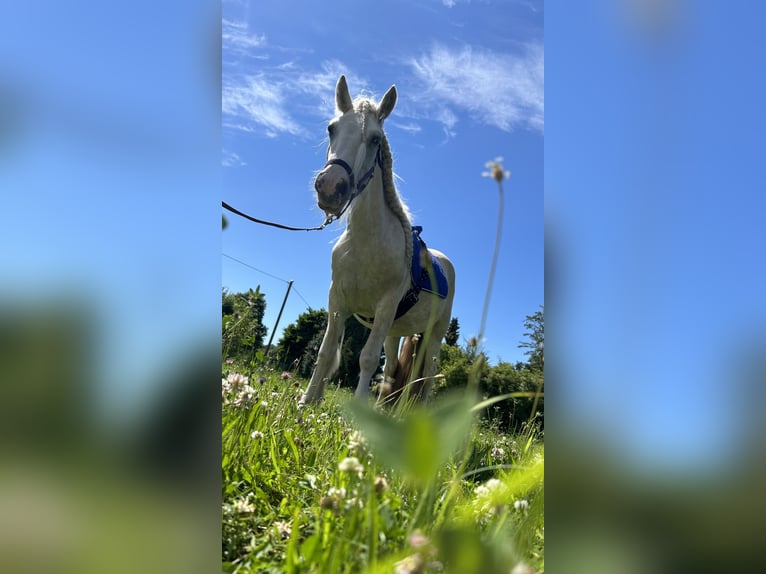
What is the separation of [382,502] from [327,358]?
161 cm

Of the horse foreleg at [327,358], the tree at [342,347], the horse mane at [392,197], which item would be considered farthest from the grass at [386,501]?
the tree at [342,347]

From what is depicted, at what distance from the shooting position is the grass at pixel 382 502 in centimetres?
35

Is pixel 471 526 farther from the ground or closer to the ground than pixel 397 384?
closer to the ground

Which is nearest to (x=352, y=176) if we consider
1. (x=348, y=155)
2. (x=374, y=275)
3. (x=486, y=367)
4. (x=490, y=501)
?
(x=348, y=155)

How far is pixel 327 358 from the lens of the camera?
7.07 feet

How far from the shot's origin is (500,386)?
67cm

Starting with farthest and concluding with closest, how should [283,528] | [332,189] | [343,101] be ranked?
[332,189], [343,101], [283,528]

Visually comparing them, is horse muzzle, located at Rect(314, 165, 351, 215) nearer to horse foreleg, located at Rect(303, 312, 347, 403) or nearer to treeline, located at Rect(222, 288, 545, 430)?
treeline, located at Rect(222, 288, 545, 430)

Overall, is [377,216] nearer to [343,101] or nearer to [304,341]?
[343,101]

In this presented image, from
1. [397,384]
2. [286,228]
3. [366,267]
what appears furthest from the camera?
[366,267]
